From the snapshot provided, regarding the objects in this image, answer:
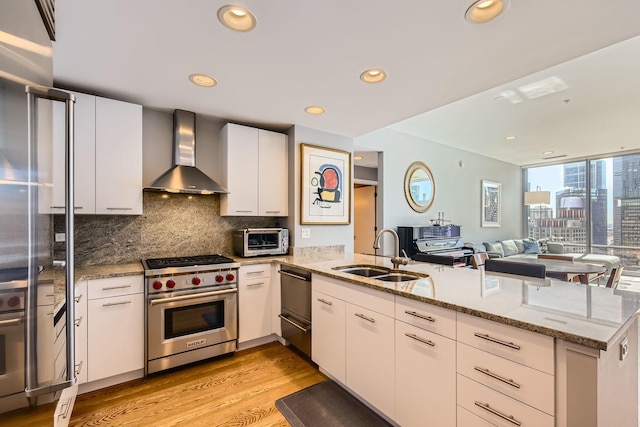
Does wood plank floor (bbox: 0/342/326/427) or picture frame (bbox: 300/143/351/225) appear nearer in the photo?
wood plank floor (bbox: 0/342/326/427)

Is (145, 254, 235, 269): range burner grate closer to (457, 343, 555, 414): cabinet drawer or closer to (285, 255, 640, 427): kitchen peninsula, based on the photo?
(285, 255, 640, 427): kitchen peninsula

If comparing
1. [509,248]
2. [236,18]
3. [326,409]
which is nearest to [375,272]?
[326,409]

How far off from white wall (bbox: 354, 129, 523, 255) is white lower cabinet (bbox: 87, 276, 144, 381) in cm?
360

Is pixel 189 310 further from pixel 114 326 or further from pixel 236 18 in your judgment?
pixel 236 18

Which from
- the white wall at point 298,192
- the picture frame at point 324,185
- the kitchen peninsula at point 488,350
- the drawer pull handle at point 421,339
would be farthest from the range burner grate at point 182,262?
the drawer pull handle at point 421,339

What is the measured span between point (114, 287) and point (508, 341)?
8.62 feet

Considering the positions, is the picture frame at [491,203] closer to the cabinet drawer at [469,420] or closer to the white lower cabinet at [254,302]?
the white lower cabinet at [254,302]

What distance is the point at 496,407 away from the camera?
123 centimetres

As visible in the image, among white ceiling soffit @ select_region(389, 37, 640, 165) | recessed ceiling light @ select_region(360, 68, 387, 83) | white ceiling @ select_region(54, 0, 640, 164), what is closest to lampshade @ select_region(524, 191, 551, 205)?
white ceiling soffit @ select_region(389, 37, 640, 165)

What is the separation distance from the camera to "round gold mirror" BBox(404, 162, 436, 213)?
17.6ft

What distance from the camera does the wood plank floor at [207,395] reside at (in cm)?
191

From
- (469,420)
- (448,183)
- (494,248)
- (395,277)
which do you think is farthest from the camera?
(494,248)

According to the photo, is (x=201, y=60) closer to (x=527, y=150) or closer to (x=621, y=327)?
(x=621, y=327)

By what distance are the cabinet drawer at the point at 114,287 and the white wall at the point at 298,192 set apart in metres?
1.59
